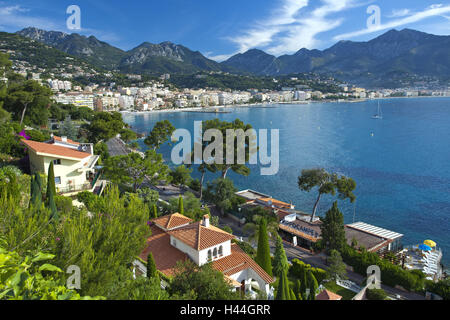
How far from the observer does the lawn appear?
12133 millimetres

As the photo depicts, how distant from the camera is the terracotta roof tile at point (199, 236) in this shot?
11.3 m

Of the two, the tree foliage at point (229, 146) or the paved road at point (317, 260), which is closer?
the paved road at point (317, 260)

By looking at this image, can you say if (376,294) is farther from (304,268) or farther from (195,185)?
(195,185)

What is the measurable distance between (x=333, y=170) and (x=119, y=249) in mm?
32732

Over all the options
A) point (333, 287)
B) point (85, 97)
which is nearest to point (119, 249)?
point (333, 287)

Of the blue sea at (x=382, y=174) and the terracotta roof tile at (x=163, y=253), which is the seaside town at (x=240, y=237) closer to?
the terracotta roof tile at (x=163, y=253)

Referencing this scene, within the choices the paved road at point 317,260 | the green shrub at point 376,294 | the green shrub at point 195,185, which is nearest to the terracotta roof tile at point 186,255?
the green shrub at point 376,294

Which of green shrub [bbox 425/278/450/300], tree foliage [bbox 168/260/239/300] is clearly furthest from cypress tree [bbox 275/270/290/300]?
green shrub [bbox 425/278/450/300]

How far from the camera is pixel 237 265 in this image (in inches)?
453

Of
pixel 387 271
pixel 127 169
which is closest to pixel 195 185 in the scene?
pixel 127 169

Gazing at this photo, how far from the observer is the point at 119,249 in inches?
272

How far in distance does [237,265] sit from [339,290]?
15.7 ft
